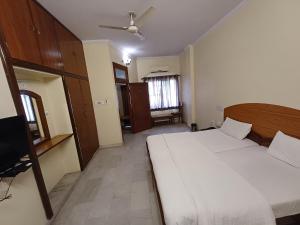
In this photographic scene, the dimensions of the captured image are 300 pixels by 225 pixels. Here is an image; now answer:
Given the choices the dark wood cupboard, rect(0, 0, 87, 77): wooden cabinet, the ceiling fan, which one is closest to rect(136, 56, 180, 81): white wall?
the dark wood cupboard

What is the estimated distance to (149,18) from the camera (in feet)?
8.95

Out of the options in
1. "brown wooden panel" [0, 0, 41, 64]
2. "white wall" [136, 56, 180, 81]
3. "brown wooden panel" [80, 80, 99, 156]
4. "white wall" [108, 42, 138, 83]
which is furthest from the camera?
"white wall" [136, 56, 180, 81]

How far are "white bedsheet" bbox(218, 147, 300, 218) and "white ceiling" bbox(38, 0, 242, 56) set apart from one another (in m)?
2.26

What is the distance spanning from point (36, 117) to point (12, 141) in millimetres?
1368

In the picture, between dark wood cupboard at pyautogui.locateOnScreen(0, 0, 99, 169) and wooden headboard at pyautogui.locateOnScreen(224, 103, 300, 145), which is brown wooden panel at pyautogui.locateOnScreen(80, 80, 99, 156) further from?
wooden headboard at pyautogui.locateOnScreen(224, 103, 300, 145)

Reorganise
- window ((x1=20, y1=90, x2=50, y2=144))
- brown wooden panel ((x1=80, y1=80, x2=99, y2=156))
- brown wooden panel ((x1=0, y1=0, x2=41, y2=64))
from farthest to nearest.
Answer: brown wooden panel ((x1=80, y1=80, x2=99, y2=156)) → window ((x1=20, y1=90, x2=50, y2=144)) → brown wooden panel ((x1=0, y1=0, x2=41, y2=64))

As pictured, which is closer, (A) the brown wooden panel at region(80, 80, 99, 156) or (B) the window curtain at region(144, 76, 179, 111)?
(A) the brown wooden panel at region(80, 80, 99, 156)

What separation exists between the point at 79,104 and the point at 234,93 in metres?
3.08

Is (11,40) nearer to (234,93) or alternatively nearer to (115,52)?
(115,52)

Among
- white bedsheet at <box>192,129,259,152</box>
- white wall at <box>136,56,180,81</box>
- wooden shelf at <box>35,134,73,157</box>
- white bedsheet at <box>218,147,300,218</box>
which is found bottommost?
white bedsheet at <box>218,147,300,218</box>

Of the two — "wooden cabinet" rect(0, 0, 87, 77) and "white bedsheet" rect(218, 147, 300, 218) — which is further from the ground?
"wooden cabinet" rect(0, 0, 87, 77)

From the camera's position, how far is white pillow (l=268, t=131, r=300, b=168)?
1655 millimetres

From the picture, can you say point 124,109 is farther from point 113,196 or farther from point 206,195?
point 206,195

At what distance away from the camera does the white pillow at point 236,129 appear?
247 cm
